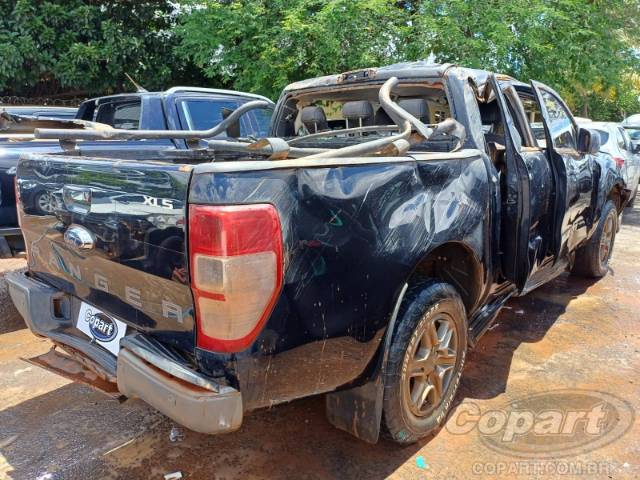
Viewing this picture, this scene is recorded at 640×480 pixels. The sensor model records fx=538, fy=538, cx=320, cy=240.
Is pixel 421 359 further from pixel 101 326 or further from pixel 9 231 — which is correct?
pixel 9 231

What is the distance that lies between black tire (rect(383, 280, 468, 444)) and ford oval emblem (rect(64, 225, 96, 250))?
1431mm

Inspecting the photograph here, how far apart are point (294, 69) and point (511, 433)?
26.6ft

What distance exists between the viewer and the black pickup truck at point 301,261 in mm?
1916

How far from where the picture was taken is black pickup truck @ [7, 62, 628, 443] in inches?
75.4

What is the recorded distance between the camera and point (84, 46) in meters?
11.6

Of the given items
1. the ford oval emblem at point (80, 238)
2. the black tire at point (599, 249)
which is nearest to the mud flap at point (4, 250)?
the ford oval emblem at point (80, 238)

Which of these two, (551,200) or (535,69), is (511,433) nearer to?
(551,200)

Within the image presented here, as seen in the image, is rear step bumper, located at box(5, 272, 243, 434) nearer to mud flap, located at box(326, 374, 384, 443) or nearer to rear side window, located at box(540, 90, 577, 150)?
mud flap, located at box(326, 374, 384, 443)

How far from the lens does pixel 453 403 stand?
3232mm

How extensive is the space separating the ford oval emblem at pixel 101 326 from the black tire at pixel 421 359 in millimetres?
1280

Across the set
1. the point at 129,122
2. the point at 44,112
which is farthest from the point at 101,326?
the point at 44,112

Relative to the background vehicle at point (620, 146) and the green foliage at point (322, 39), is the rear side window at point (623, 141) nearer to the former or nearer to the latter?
the background vehicle at point (620, 146)

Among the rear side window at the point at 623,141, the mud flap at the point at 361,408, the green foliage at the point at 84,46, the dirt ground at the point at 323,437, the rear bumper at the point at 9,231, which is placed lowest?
the dirt ground at the point at 323,437

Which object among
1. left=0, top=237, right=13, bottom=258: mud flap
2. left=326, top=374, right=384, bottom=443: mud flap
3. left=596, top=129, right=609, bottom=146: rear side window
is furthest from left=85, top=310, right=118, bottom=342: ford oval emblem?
left=596, top=129, right=609, bottom=146: rear side window
